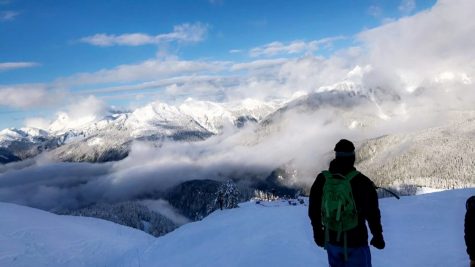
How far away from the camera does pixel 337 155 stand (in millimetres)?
7496

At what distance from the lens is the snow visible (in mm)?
15289

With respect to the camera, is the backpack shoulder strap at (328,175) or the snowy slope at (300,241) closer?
the backpack shoulder strap at (328,175)

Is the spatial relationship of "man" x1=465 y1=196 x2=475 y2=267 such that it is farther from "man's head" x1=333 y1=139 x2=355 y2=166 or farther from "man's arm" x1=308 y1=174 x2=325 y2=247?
"man's arm" x1=308 y1=174 x2=325 y2=247

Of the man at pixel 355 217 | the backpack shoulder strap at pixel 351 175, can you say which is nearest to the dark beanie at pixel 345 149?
the man at pixel 355 217

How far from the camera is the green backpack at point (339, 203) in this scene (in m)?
7.34

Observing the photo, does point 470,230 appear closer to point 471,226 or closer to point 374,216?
point 471,226

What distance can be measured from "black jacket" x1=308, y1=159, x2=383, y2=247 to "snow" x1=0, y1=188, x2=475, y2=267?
7024 mm

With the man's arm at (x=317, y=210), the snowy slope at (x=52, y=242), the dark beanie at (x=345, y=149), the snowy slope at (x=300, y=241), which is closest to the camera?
the dark beanie at (x=345, y=149)

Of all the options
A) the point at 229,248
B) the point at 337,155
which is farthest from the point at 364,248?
the point at 229,248

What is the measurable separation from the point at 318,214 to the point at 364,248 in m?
1.01

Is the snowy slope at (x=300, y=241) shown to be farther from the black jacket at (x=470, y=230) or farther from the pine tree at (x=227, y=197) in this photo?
the pine tree at (x=227, y=197)

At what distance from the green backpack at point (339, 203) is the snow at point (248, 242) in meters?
7.23

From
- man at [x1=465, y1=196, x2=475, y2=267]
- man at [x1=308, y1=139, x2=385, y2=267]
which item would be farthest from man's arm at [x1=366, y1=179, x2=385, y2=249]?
man at [x1=465, y1=196, x2=475, y2=267]

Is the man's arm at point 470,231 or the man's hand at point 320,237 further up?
the man's hand at point 320,237
